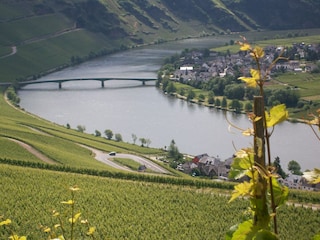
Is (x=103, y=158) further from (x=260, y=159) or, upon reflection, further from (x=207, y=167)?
(x=260, y=159)

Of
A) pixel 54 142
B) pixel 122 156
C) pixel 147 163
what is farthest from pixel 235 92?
pixel 54 142

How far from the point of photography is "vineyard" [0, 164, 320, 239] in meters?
12.6

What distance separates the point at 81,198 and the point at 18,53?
44.9 m

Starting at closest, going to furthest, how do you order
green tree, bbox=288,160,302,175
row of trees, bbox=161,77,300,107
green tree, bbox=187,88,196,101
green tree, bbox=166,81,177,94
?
green tree, bbox=288,160,302,175, row of trees, bbox=161,77,300,107, green tree, bbox=187,88,196,101, green tree, bbox=166,81,177,94

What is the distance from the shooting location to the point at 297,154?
81.5 feet

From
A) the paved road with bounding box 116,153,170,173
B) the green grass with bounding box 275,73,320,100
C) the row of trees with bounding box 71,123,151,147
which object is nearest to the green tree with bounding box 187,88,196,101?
the green grass with bounding box 275,73,320,100

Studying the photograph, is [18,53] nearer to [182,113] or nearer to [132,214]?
[182,113]

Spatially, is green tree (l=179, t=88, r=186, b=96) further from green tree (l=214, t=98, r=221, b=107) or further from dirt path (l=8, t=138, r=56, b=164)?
dirt path (l=8, t=138, r=56, b=164)

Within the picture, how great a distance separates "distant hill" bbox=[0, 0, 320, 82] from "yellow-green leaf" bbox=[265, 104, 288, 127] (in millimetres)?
49353

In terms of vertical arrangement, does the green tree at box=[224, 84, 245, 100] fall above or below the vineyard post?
below

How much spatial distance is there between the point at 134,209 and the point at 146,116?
19002 millimetres

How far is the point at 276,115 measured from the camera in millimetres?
1115

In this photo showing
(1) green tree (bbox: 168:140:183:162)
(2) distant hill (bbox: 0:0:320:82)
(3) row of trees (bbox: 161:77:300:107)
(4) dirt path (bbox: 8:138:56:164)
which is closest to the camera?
(4) dirt path (bbox: 8:138:56:164)

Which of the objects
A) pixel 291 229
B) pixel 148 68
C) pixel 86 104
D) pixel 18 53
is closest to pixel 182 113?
pixel 86 104
